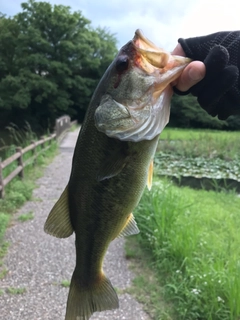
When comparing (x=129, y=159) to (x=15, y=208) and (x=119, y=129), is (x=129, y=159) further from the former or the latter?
(x=15, y=208)

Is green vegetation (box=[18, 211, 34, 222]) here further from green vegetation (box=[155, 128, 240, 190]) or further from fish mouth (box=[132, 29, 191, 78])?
fish mouth (box=[132, 29, 191, 78])

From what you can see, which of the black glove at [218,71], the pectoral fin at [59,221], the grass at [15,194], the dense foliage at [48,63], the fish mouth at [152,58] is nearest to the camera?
the fish mouth at [152,58]

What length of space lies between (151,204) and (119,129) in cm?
390

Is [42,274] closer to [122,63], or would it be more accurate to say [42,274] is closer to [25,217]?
[25,217]

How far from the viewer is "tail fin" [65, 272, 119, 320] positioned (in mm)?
1760

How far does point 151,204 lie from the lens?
17.3 feet

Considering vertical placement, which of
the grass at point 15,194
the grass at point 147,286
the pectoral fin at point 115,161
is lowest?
the grass at point 147,286

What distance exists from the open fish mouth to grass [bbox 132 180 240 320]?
230 cm

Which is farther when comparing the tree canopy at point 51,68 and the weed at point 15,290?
the tree canopy at point 51,68

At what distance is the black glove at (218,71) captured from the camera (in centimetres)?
154

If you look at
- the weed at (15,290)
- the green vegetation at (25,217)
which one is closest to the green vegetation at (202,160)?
the green vegetation at (25,217)

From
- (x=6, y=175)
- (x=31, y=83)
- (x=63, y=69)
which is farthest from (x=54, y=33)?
(x=6, y=175)

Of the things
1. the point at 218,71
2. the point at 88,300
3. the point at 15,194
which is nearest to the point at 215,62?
the point at 218,71

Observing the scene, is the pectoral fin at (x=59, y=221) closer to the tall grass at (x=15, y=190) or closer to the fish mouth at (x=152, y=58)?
the fish mouth at (x=152, y=58)
